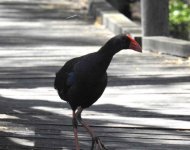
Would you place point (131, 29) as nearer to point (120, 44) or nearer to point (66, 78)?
point (66, 78)

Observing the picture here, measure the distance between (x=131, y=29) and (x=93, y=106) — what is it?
4.70 m

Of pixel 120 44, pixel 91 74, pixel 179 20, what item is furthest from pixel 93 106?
pixel 179 20

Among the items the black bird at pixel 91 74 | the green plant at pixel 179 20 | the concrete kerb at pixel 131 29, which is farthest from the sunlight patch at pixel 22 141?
the green plant at pixel 179 20

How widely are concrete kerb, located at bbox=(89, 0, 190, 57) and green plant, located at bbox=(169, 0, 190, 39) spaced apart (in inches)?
72.1

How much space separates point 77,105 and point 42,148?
0.56 meters

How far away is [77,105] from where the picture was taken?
7.14 meters

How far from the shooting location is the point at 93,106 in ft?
30.3

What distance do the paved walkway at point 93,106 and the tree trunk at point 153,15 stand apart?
25.5 inches

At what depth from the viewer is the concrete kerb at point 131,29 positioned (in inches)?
482

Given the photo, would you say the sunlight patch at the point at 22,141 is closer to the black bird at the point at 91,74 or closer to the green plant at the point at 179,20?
the black bird at the point at 91,74

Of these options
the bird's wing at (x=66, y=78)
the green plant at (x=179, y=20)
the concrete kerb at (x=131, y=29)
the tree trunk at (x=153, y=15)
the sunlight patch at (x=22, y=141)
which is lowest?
the green plant at (x=179, y=20)

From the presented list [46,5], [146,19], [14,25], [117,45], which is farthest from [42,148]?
[46,5]

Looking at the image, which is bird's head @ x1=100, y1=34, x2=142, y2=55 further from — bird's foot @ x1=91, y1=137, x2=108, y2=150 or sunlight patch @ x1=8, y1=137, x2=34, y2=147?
sunlight patch @ x1=8, y1=137, x2=34, y2=147

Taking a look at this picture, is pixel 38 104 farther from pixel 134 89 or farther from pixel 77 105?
pixel 77 105
